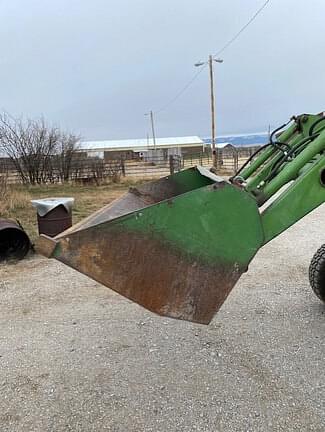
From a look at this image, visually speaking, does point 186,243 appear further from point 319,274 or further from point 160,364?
point 319,274

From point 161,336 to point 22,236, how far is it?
339cm

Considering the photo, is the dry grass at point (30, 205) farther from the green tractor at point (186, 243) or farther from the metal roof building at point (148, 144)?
the metal roof building at point (148, 144)

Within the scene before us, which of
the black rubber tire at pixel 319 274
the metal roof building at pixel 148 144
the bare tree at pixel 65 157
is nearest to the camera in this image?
the black rubber tire at pixel 319 274

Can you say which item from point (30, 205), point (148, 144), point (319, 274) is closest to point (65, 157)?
point (30, 205)

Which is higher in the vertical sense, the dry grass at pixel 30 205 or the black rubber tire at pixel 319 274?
the black rubber tire at pixel 319 274

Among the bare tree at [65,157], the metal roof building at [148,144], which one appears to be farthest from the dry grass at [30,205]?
the metal roof building at [148,144]

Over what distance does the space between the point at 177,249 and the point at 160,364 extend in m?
1.23

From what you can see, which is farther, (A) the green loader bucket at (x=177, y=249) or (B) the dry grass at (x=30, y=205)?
(B) the dry grass at (x=30, y=205)

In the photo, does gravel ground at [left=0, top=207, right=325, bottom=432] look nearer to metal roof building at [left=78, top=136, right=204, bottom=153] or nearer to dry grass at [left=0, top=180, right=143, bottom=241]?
dry grass at [left=0, top=180, right=143, bottom=241]

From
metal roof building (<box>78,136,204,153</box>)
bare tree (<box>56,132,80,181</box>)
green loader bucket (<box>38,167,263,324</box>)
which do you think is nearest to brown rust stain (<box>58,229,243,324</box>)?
green loader bucket (<box>38,167,263,324</box>)

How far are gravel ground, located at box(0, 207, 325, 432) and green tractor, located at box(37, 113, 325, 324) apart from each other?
74 centimetres

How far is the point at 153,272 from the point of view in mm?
2021

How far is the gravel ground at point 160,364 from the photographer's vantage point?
240cm

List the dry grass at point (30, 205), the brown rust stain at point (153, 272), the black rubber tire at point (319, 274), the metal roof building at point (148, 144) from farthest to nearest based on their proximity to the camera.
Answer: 1. the metal roof building at point (148, 144)
2. the dry grass at point (30, 205)
3. the black rubber tire at point (319, 274)
4. the brown rust stain at point (153, 272)
